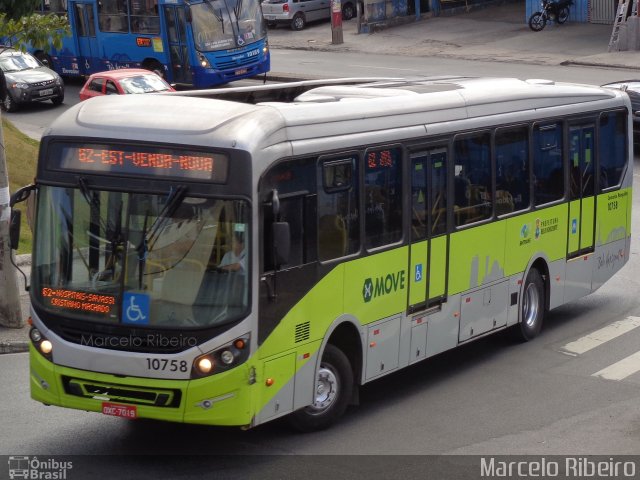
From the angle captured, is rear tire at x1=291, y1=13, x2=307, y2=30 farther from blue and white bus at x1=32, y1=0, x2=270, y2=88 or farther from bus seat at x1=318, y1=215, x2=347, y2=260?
bus seat at x1=318, y1=215, x2=347, y2=260

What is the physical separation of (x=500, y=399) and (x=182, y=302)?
13.2ft

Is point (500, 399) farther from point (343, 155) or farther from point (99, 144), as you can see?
point (99, 144)

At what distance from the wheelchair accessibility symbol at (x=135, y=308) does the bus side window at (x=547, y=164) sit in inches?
233

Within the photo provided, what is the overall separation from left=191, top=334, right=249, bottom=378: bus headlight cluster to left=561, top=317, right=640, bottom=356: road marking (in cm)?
554

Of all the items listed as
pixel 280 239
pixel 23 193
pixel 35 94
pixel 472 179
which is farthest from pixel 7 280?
pixel 35 94

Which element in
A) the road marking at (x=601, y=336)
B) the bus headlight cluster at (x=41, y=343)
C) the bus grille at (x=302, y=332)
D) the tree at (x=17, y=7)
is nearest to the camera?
the bus headlight cluster at (x=41, y=343)

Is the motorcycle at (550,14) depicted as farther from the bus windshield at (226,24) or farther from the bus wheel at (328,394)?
the bus wheel at (328,394)

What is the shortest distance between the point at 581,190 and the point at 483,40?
106ft

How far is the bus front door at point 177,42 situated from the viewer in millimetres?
35469

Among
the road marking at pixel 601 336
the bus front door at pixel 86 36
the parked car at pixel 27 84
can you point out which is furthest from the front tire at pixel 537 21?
the road marking at pixel 601 336

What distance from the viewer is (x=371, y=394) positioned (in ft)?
39.9

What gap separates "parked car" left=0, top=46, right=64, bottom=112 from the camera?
3484cm

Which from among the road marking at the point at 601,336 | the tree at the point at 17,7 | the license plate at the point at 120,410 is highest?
the tree at the point at 17,7
